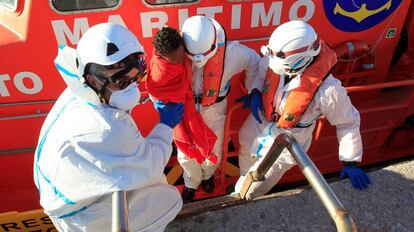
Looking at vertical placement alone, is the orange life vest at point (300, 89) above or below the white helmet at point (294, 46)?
below

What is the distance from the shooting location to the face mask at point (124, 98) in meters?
1.74

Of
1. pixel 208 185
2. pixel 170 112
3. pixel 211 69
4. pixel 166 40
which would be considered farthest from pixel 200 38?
pixel 208 185

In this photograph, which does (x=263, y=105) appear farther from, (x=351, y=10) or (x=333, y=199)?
(x=333, y=199)

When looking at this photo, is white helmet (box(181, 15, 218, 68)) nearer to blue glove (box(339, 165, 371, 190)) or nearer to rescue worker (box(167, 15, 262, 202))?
rescue worker (box(167, 15, 262, 202))

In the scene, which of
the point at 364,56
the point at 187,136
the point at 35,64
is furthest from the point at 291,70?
the point at 35,64

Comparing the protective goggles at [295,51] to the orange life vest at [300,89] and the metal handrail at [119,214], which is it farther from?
the metal handrail at [119,214]

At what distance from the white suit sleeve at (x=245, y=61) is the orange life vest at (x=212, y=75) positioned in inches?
4.5

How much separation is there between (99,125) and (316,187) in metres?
1.03

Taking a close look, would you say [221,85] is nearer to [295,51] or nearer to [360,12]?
[295,51]

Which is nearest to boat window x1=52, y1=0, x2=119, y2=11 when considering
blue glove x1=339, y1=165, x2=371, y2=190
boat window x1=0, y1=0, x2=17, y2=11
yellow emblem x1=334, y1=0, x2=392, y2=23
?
boat window x1=0, y1=0, x2=17, y2=11

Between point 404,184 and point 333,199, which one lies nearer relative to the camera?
A: point 333,199

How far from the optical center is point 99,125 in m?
1.62

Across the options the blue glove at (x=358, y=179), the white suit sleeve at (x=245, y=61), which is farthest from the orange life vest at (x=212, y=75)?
the blue glove at (x=358, y=179)

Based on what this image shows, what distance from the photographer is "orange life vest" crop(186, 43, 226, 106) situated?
2.59m
